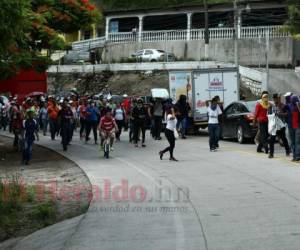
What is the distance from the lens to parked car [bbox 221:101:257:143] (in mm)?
23531

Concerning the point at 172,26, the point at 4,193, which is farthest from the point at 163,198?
the point at 172,26

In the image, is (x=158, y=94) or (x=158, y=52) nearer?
(x=158, y=94)

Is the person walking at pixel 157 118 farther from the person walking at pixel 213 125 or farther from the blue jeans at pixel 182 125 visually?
the person walking at pixel 213 125

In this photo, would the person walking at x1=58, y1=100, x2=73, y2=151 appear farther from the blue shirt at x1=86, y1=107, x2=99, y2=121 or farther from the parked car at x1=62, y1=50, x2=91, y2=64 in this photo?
the parked car at x1=62, y1=50, x2=91, y2=64

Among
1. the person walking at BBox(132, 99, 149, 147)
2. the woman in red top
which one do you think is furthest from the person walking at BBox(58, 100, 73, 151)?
the woman in red top

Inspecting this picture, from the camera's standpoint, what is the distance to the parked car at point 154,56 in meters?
49.0

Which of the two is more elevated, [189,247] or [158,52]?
[158,52]

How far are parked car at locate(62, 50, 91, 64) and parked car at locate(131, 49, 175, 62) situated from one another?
23.0 ft

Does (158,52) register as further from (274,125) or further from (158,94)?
(274,125)

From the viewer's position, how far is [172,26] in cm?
5609

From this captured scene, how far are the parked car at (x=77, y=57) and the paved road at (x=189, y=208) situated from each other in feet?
124

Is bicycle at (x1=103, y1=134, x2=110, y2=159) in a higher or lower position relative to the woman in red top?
lower

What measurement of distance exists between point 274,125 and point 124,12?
4018 centimetres

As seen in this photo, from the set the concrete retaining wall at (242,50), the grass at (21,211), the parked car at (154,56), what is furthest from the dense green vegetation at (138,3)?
the grass at (21,211)
